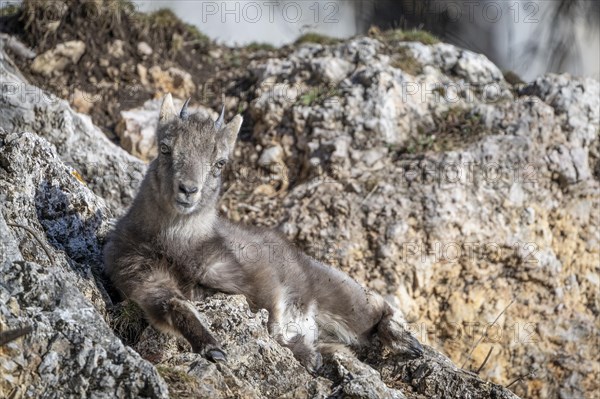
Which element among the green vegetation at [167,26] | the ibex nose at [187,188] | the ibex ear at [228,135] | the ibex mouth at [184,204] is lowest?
the ibex mouth at [184,204]

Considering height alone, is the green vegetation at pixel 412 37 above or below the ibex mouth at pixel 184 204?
above

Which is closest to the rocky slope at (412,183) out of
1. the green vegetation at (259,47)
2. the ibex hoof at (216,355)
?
the green vegetation at (259,47)

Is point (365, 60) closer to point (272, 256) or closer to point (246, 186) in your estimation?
point (246, 186)

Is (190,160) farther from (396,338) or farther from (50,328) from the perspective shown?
(396,338)

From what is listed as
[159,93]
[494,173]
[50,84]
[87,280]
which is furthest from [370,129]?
[87,280]

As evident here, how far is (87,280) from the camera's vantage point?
19.1ft

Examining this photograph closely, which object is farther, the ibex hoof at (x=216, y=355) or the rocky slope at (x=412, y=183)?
the rocky slope at (x=412, y=183)

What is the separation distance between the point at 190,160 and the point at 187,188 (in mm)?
220

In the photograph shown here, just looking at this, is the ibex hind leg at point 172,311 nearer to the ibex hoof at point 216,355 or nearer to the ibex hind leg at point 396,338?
the ibex hoof at point 216,355

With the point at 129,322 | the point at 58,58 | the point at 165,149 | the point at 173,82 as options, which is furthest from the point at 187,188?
the point at 58,58

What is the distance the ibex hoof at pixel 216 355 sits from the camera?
493 centimetres

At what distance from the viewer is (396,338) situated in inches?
263

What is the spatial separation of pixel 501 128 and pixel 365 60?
78.9 inches

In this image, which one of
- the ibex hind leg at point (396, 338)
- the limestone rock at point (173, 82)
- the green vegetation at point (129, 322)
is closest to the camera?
the green vegetation at point (129, 322)
